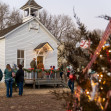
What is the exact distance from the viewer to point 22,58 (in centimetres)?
2059

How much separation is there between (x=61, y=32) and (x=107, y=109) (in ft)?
142

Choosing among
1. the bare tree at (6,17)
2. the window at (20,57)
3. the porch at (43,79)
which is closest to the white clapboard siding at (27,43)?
the window at (20,57)

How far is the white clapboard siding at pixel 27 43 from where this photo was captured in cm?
1991

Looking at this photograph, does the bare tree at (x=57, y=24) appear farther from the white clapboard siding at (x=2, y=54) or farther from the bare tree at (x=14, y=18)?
the white clapboard siding at (x=2, y=54)

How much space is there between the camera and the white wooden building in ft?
65.1

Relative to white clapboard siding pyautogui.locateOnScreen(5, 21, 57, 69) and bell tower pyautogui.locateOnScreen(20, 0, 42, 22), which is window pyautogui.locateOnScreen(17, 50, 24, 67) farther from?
bell tower pyautogui.locateOnScreen(20, 0, 42, 22)

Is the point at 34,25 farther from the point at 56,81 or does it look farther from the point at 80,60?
the point at 80,60

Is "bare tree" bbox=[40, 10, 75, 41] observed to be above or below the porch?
above

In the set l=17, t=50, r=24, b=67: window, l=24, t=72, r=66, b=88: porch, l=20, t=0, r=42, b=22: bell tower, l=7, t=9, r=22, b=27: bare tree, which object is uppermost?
l=7, t=9, r=22, b=27: bare tree

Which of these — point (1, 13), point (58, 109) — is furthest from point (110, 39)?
point (1, 13)

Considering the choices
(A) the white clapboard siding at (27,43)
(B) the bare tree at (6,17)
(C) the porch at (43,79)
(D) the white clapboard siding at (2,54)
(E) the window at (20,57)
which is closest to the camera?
(C) the porch at (43,79)

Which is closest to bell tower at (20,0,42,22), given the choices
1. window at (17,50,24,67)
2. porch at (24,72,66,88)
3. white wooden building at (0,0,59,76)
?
white wooden building at (0,0,59,76)

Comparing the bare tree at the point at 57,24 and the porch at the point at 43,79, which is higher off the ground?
the bare tree at the point at 57,24

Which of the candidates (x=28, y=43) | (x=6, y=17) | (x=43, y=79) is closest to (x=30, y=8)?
(x=28, y=43)
